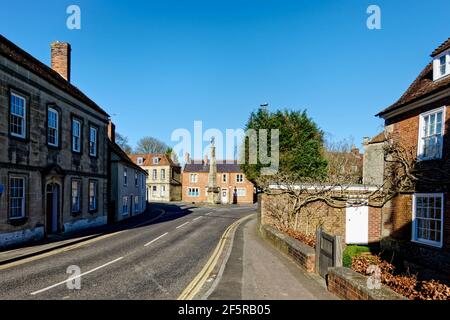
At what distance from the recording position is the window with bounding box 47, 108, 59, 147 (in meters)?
17.0

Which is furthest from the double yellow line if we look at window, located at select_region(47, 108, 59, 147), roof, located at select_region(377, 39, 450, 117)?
window, located at select_region(47, 108, 59, 147)

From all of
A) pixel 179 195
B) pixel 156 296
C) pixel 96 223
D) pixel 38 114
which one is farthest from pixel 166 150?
pixel 156 296

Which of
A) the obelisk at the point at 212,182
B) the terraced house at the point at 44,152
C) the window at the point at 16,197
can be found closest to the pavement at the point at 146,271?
the window at the point at 16,197

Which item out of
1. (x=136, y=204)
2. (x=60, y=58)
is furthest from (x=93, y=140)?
(x=136, y=204)

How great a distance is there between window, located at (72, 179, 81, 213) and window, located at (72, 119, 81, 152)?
2.15m

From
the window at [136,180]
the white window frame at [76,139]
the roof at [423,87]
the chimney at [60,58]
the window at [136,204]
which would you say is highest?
the chimney at [60,58]

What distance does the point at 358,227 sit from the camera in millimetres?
18172

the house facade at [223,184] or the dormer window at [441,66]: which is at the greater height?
the dormer window at [441,66]

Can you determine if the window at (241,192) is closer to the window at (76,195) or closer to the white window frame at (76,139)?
the window at (76,195)

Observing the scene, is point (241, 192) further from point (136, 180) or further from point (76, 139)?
point (76, 139)

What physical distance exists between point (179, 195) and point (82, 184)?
150 feet

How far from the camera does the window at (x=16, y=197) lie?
1409 centimetres

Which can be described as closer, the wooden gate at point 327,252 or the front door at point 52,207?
the wooden gate at point 327,252

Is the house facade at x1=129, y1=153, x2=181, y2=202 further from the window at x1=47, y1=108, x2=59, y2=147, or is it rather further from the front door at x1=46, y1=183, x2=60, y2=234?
the window at x1=47, y1=108, x2=59, y2=147
